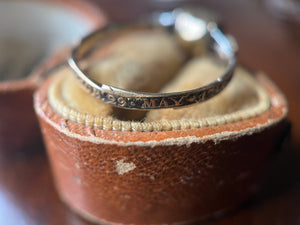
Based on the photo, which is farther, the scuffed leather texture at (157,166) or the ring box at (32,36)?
the ring box at (32,36)

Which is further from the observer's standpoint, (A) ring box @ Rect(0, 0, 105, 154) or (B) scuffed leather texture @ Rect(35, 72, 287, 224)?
(A) ring box @ Rect(0, 0, 105, 154)

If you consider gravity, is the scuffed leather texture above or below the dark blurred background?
above

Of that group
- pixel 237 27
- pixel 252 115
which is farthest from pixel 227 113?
pixel 237 27

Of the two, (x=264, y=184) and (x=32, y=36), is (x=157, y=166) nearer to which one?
(x=264, y=184)

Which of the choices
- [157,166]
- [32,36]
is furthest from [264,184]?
[32,36]

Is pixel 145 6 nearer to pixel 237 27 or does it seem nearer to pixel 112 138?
pixel 237 27

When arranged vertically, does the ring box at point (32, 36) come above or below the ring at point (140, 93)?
below
